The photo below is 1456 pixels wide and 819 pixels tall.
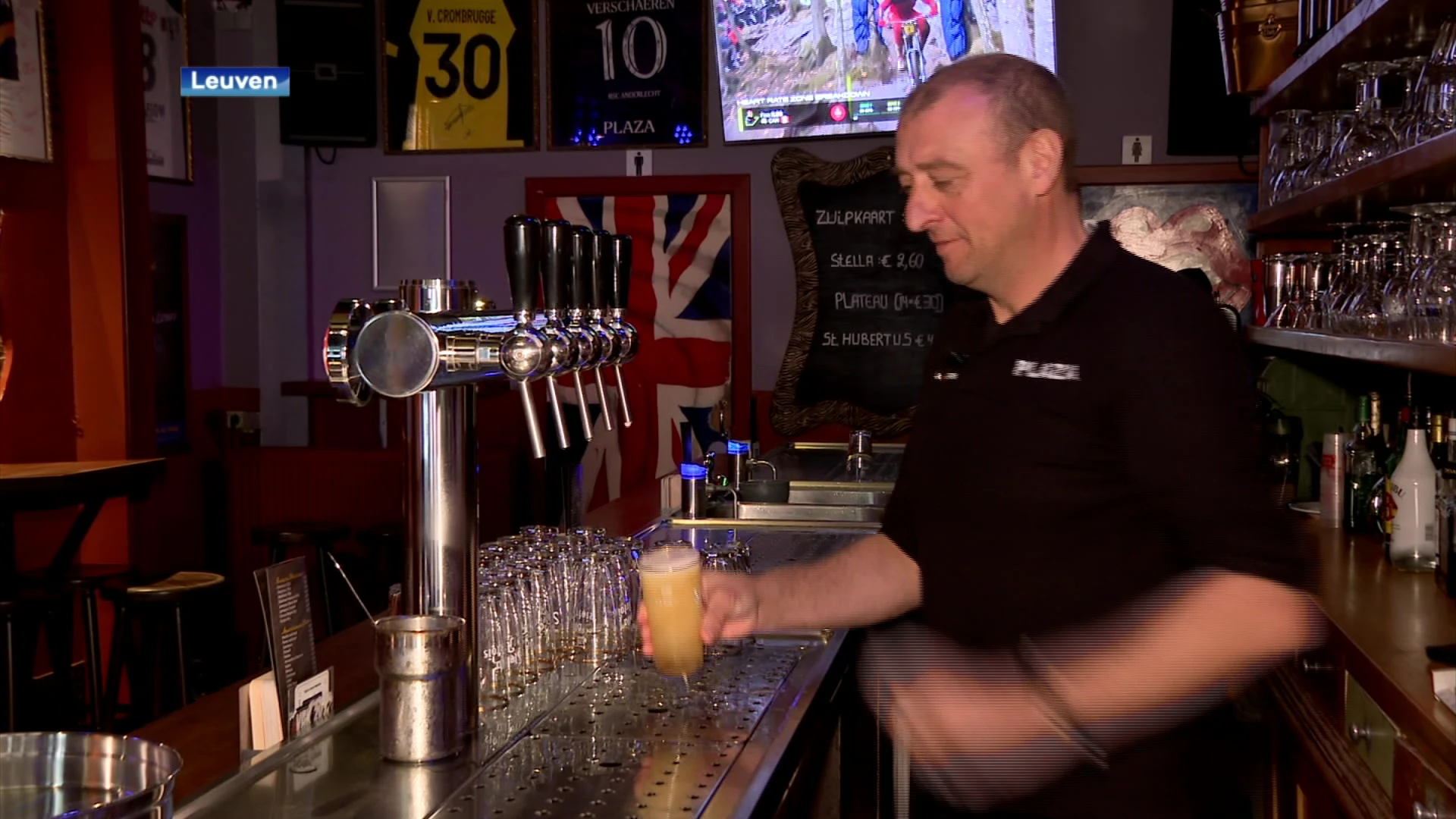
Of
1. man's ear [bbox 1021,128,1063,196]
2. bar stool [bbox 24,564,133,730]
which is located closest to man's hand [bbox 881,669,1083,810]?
man's ear [bbox 1021,128,1063,196]

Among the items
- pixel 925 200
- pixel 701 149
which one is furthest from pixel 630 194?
pixel 925 200

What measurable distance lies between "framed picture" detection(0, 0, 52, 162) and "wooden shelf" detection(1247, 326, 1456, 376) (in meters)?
4.49

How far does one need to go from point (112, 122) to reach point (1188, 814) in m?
5.14

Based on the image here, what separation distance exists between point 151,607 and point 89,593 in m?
0.36

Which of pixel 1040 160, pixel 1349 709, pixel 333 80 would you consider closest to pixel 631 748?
pixel 1040 160

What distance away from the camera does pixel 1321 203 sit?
358 cm

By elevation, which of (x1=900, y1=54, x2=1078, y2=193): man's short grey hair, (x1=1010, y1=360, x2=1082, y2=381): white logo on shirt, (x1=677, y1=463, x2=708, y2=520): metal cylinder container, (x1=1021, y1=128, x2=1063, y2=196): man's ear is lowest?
(x1=677, y1=463, x2=708, y2=520): metal cylinder container

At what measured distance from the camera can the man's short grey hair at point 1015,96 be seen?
72.6 inches

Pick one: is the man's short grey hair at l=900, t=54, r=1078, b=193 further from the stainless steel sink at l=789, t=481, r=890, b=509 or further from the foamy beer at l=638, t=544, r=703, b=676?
the stainless steel sink at l=789, t=481, r=890, b=509

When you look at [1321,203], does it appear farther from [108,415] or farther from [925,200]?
[108,415]

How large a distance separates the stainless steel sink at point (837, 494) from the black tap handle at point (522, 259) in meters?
2.60

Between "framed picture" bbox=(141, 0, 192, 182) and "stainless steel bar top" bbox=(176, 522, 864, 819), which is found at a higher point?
"framed picture" bbox=(141, 0, 192, 182)

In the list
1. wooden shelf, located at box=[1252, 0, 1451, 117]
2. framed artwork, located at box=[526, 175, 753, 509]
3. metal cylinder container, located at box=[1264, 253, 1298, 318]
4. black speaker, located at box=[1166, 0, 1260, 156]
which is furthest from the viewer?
framed artwork, located at box=[526, 175, 753, 509]

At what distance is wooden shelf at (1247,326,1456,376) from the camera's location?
252cm
